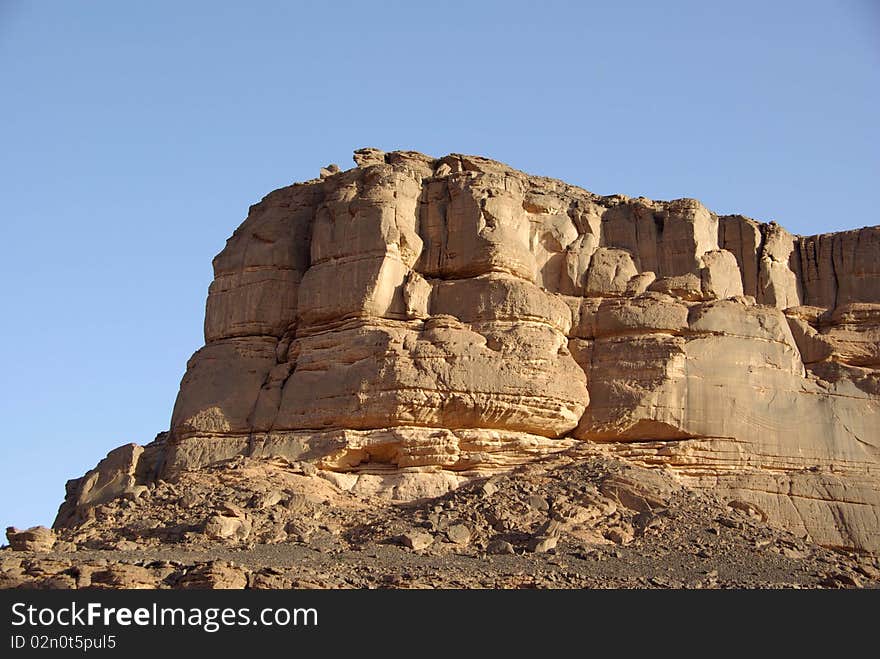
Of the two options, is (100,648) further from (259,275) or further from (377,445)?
(259,275)

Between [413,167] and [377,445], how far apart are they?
10.1 metres

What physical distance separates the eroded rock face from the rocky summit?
72 millimetres

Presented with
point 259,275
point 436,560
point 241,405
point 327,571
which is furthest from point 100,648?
point 259,275

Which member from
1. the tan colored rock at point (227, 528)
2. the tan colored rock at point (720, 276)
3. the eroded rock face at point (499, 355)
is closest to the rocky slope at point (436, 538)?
the tan colored rock at point (227, 528)

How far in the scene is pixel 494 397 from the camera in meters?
40.9

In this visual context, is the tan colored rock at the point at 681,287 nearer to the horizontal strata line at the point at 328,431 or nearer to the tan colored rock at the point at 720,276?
the tan colored rock at the point at 720,276

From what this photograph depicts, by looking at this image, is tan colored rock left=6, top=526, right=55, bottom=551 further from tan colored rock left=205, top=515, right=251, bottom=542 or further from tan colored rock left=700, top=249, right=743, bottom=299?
tan colored rock left=700, top=249, right=743, bottom=299

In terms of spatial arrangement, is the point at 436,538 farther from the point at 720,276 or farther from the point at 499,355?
the point at 720,276

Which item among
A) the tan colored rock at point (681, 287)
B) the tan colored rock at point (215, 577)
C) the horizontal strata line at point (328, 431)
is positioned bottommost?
the tan colored rock at point (215, 577)

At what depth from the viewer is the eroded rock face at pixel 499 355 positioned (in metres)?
40.9

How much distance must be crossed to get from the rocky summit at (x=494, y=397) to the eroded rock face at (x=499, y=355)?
2.8 inches

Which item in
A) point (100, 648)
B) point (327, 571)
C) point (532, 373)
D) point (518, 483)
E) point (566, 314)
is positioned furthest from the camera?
point (566, 314)

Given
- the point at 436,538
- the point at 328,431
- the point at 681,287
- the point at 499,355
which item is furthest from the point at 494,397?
the point at 681,287

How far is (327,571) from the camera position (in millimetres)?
32719
